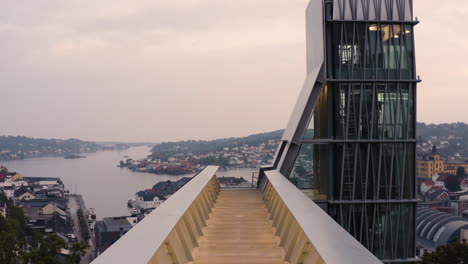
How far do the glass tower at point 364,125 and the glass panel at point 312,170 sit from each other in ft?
0.10

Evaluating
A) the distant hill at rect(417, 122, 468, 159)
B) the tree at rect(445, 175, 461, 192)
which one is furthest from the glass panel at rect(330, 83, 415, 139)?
the tree at rect(445, 175, 461, 192)

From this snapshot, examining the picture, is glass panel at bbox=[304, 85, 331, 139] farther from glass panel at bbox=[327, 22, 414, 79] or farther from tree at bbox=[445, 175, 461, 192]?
tree at bbox=[445, 175, 461, 192]

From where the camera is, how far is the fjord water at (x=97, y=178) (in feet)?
233

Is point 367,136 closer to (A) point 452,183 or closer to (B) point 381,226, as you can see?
(B) point 381,226

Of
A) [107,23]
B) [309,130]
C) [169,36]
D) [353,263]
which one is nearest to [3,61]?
[107,23]

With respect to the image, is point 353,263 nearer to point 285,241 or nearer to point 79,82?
point 285,241

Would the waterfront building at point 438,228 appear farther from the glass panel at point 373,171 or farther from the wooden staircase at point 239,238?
the wooden staircase at point 239,238

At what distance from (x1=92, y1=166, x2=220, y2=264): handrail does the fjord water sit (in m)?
41.1

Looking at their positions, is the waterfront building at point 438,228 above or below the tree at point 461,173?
below

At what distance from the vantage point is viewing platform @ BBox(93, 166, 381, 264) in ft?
8.89

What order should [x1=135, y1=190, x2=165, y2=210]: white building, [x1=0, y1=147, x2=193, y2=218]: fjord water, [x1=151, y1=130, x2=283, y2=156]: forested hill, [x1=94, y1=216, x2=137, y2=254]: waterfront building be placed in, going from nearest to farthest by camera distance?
[x1=151, y1=130, x2=283, y2=156]: forested hill, [x1=135, y1=190, x2=165, y2=210]: white building, [x1=94, y1=216, x2=137, y2=254]: waterfront building, [x1=0, y1=147, x2=193, y2=218]: fjord water

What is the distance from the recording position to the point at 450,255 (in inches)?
1046

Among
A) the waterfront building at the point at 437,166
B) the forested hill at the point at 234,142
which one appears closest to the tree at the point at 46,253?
the forested hill at the point at 234,142

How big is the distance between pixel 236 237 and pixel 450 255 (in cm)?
2502
